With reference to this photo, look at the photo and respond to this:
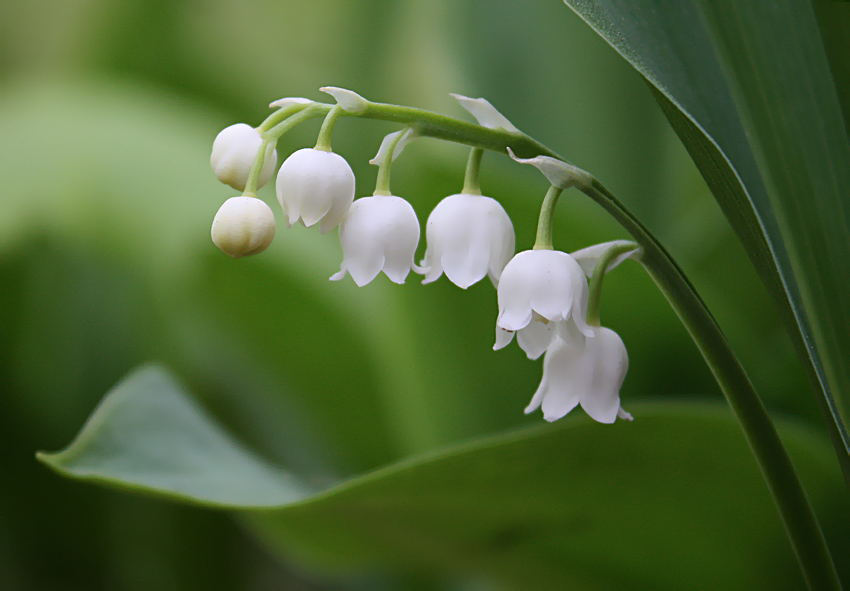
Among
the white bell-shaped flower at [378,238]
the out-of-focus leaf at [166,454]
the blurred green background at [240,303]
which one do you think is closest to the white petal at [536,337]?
the white bell-shaped flower at [378,238]

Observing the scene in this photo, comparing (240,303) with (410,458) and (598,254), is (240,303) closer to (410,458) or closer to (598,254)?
(410,458)

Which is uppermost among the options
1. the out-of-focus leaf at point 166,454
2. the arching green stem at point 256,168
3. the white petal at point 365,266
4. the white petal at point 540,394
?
the arching green stem at point 256,168

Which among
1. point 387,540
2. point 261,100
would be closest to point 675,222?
point 387,540

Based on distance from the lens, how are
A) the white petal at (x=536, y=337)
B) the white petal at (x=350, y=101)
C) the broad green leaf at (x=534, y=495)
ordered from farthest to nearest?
1. the broad green leaf at (x=534, y=495)
2. the white petal at (x=536, y=337)
3. the white petal at (x=350, y=101)

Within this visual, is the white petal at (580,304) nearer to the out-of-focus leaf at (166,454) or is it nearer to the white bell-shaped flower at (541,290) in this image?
the white bell-shaped flower at (541,290)

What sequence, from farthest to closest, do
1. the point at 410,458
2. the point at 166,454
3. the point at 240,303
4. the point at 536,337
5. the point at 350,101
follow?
the point at 240,303
the point at 166,454
the point at 410,458
the point at 536,337
the point at 350,101

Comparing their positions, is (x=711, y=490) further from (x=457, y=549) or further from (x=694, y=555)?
(x=457, y=549)

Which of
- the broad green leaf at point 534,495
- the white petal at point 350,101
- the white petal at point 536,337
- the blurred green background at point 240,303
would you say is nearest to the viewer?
the white petal at point 350,101

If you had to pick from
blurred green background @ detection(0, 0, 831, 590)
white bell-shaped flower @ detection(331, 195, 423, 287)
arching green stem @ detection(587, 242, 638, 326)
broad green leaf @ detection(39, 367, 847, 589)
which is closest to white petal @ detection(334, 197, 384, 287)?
white bell-shaped flower @ detection(331, 195, 423, 287)

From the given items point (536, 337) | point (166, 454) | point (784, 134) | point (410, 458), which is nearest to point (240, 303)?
point (166, 454)
